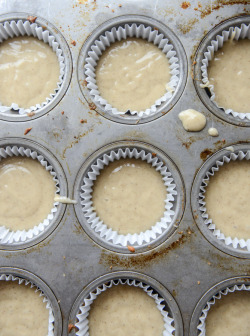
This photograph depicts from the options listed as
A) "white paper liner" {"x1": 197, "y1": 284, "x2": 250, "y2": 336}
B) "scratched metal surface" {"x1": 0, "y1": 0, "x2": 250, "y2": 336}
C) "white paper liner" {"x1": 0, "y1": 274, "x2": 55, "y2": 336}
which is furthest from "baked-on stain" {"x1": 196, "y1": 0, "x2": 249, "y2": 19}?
Result: "white paper liner" {"x1": 0, "y1": 274, "x2": 55, "y2": 336}

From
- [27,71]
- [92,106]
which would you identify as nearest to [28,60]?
[27,71]

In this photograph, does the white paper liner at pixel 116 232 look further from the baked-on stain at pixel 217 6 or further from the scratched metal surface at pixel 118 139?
the baked-on stain at pixel 217 6

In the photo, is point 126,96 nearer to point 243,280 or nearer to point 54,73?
point 54,73

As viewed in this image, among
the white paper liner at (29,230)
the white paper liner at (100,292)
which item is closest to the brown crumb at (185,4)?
the white paper liner at (29,230)

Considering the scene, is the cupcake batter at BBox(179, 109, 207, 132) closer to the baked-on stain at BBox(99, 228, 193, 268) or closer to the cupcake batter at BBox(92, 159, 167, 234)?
the cupcake batter at BBox(92, 159, 167, 234)

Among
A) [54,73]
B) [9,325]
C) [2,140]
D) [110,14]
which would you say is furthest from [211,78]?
[9,325]
